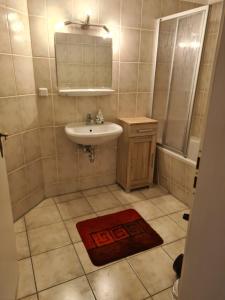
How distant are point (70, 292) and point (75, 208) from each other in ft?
3.23

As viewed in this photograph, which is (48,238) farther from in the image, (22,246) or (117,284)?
(117,284)

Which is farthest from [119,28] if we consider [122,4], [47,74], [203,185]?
[203,185]

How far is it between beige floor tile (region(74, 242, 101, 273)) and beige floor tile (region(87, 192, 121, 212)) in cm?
54

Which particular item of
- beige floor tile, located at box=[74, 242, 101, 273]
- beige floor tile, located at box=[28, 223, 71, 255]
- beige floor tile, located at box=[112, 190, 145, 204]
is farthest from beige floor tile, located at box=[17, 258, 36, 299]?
beige floor tile, located at box=[112, 190, 145, 204]

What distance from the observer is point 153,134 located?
254 cm

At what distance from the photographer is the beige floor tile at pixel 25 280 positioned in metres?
1.44

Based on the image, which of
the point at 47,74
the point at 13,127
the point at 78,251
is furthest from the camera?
the point at 47,74

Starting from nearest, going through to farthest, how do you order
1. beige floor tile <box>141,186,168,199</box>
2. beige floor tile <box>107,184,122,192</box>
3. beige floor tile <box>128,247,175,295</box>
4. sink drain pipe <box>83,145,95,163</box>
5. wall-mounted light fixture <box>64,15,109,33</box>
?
beige floor tile <box>128,247,175,295</box> → wall-mounted light fixture <box>64,15,109,33</box> → sink drain pipe <box>83,145,95,163</box> → beige floor tile <box>141,186,168,199</box> → beige floor tile <box>107,184,122,192</box>

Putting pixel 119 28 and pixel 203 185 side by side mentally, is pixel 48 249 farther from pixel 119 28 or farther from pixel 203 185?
pixel 119 28

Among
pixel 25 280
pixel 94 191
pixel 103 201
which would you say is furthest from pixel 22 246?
pixel 94 191

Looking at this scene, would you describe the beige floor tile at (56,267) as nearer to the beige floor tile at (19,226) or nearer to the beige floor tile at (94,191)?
the beige floor tile at (19,226)

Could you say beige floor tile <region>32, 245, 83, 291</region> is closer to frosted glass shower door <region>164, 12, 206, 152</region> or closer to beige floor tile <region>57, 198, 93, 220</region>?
beige floor tile <region>57, 198, 93, 220</region>

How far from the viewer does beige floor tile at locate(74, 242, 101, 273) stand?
163 cm

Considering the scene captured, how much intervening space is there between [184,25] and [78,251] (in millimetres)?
2443
